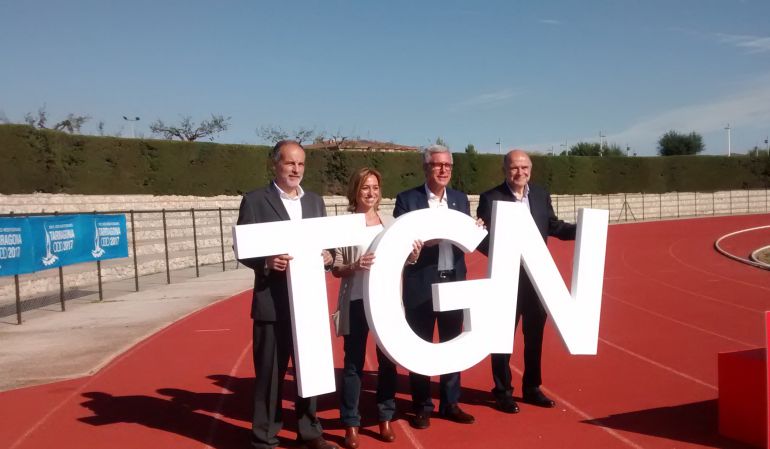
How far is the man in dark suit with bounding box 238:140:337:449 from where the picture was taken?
4273 mm

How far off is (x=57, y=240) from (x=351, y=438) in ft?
27.2

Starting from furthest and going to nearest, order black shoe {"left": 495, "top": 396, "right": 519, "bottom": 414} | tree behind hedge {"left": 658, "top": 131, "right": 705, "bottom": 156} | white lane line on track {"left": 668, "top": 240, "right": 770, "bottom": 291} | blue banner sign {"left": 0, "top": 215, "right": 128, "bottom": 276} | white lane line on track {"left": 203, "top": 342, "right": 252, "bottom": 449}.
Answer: tree behind hedge {"left": 658, "top": 131, "right": 705, "bottom": 156} → white lane line on track {"left": 668, "top": 240, "right": 770, "bottom": 291} → blue banner sign {"left": 0, "top": 215, "right": 128, "bottom": 276} → black shoe {"left": 495, "top": 396, "right": 519, "bottom": 414} → white lane line on track {"left": 203, "top": 342, "right": 252, "bottom": 449}

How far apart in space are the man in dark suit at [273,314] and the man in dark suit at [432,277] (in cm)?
85

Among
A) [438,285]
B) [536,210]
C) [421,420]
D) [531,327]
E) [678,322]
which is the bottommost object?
[678,322]

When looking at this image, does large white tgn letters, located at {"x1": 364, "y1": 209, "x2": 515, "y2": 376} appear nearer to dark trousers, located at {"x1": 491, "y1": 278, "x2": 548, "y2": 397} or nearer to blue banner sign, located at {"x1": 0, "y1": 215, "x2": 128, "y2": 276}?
dark trousers, located at {"x1": 491, "y1": 278, "x2": 548, "y2": 397}

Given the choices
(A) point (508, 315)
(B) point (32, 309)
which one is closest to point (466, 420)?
(A) point (508, 315)

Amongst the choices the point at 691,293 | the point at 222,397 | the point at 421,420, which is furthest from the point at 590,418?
the point at 691,293

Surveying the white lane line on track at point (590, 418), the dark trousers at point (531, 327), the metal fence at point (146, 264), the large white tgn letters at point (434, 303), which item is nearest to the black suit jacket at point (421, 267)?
the large white tgn letters at point (434, 303)

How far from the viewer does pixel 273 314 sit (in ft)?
14.2

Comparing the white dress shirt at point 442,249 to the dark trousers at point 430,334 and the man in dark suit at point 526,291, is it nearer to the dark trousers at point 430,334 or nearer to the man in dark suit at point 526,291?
the dark trousers at point 430,334

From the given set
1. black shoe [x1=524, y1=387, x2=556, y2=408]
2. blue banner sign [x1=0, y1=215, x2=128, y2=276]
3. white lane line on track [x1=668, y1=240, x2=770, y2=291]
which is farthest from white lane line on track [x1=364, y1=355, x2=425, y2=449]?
white lane line on track [x1=668, y1=240, x2=770, y2=291]

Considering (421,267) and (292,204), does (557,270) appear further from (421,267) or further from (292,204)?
(292,204)

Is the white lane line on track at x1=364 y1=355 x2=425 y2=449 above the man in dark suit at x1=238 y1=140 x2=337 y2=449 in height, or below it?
below

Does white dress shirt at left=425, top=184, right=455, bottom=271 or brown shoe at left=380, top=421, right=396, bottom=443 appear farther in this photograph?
white dress shirt at left=425, top=184, right=455, bottom=271
